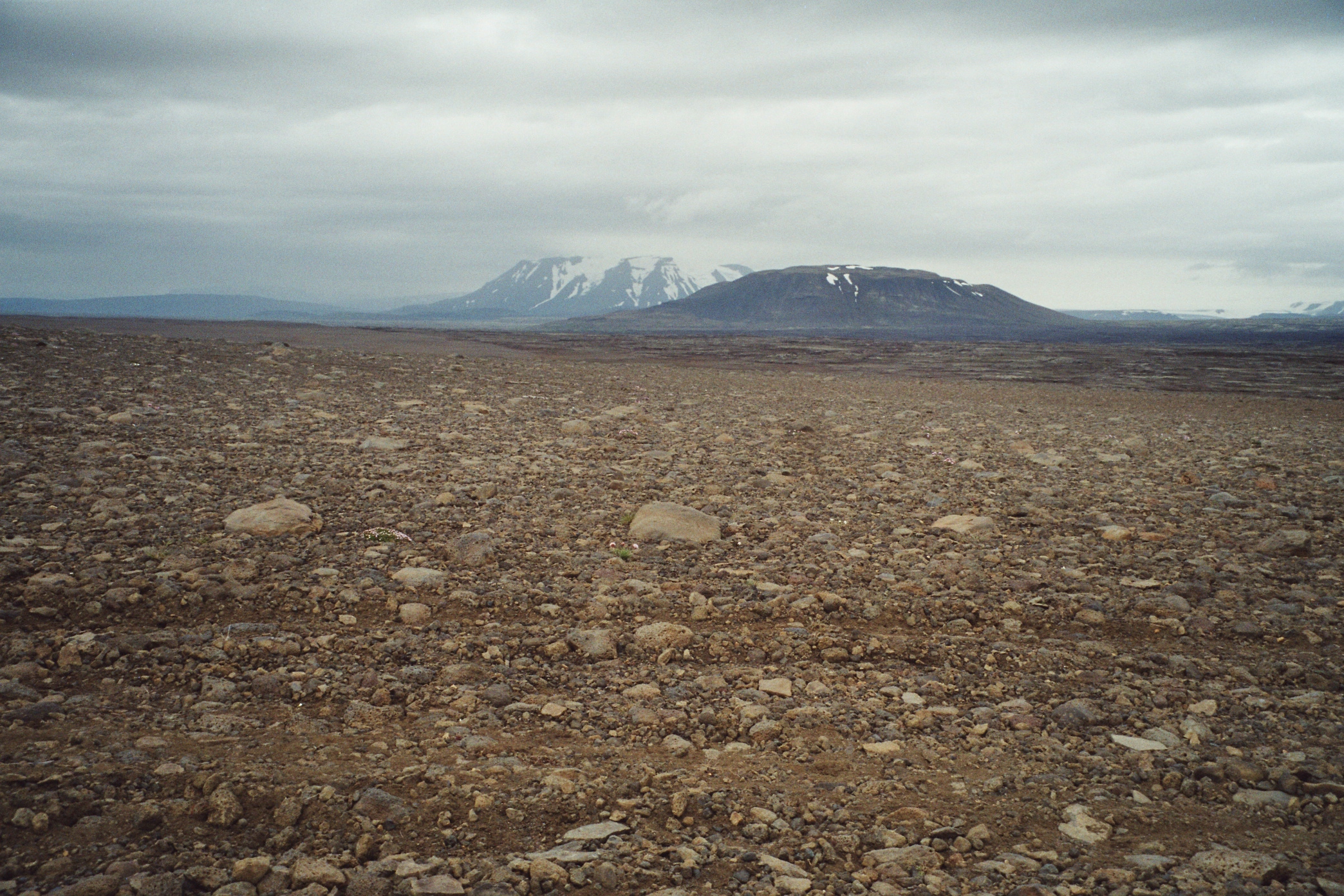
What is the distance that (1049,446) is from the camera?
43.7ft

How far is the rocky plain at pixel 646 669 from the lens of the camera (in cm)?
338

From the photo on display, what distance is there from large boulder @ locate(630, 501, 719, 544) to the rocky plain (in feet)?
0.13

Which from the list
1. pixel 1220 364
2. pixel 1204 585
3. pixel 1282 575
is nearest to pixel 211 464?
pixel 1204 585

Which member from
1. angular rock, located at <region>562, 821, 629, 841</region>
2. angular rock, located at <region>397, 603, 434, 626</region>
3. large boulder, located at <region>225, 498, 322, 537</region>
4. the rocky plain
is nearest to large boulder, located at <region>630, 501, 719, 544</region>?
the rocky plain

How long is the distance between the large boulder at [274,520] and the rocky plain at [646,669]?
0.12ft

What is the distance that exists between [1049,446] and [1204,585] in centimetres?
696

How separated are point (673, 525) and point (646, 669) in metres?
2.72

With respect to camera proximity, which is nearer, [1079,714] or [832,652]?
[1079,714]

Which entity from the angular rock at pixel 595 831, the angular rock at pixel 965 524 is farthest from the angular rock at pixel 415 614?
the angular rock at pixel 965 524

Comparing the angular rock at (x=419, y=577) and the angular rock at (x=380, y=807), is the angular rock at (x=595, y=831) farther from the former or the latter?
the angular rock at (x=419, y=577)

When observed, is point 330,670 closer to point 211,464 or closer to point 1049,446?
point 211,464

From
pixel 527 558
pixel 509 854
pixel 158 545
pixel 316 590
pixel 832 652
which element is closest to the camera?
pixel 509 854

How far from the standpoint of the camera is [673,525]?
7.85 m

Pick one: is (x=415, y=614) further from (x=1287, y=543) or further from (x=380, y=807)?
(x=1287, y=543)
